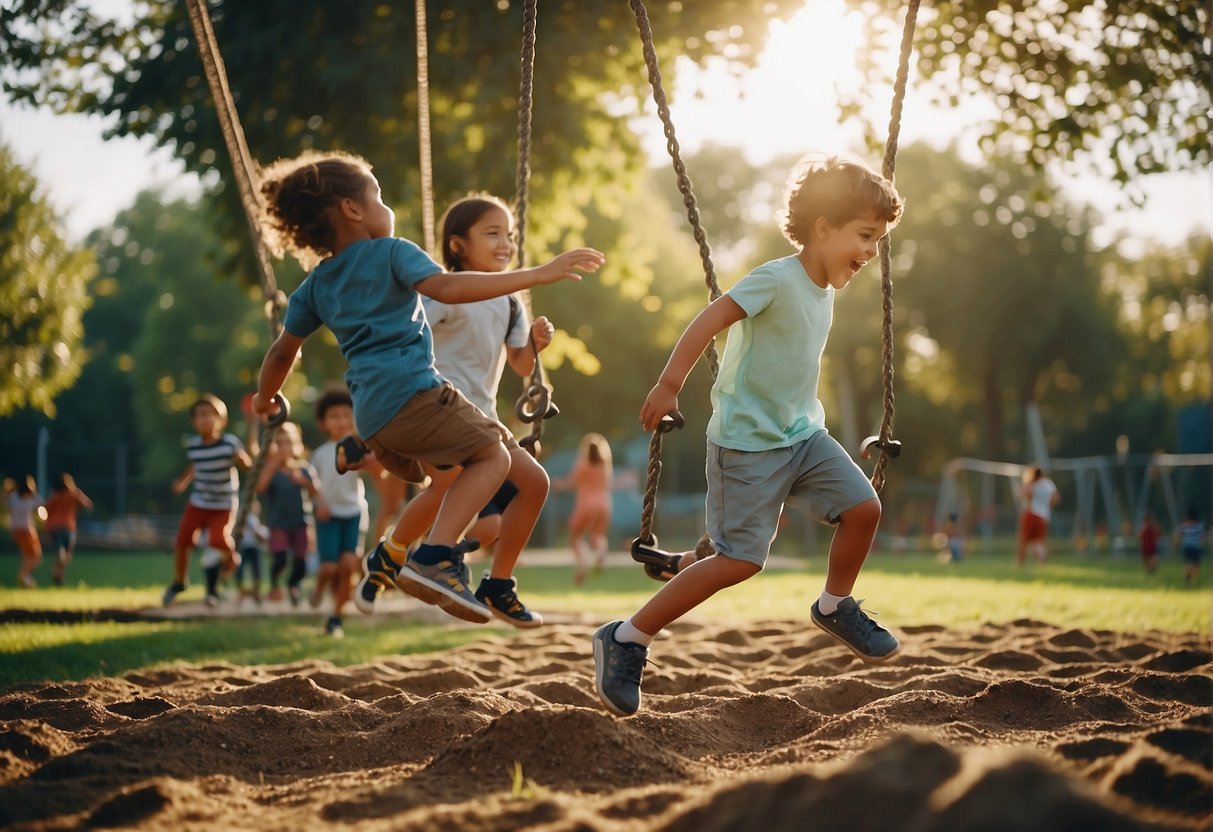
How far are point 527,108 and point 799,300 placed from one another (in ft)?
5.06

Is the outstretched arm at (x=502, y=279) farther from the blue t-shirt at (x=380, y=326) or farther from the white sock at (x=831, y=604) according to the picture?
the white sock at (x=831, y=604)

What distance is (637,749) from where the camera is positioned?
3.66 m

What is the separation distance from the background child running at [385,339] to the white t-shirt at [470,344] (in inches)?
27.9

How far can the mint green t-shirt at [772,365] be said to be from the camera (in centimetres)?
417

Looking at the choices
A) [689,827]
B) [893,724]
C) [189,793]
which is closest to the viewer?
[689,827]

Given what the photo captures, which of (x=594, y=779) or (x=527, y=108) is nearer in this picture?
(x=594, y=779)

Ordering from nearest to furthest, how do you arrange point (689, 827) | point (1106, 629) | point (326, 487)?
point (689, 827)
point (1106, 629)
point (326, 487)

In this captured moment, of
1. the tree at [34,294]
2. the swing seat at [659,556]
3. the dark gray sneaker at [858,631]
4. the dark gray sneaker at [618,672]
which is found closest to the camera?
the dark gray sneaker at [618,672]

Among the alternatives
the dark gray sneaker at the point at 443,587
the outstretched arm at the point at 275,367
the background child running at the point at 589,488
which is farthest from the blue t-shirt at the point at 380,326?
the background child running at the point at 589,488

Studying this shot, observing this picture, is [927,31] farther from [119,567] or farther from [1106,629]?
[119,567]

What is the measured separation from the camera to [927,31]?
1082cm

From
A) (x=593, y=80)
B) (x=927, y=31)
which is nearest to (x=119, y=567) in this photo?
(x=593, y=80)

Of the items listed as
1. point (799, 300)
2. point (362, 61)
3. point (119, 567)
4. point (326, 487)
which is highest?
point (362, 61)

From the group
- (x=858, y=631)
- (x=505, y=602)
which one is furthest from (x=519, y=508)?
(x=858, y=631)
